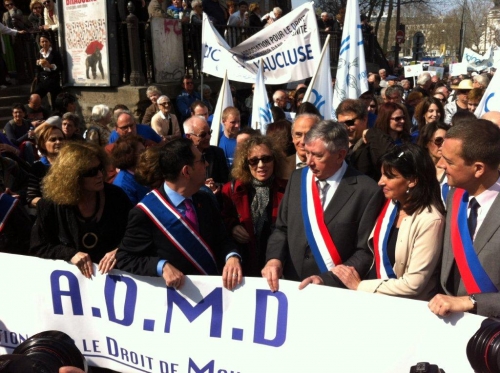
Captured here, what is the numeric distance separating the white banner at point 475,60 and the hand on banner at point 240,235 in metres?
17.2

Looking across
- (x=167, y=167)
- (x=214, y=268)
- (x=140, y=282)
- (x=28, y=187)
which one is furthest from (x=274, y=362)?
(x=28, y=187)

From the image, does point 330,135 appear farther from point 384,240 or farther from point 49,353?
point 49,353

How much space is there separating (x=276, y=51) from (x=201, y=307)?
15.9 feet

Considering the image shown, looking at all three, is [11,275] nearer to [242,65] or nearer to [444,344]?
[444,344]

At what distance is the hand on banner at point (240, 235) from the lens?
3.84 metres

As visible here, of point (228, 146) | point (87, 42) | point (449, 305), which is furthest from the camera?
point (87, 42)

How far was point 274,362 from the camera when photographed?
126 inches

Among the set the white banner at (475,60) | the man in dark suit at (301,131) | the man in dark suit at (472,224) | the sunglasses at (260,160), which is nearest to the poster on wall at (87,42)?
the man in dark suit at (301,131)

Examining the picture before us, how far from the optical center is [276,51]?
7.55 m

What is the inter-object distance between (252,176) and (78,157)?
1124 millimetres

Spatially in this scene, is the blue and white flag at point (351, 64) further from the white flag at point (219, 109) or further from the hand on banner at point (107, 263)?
the hand on banner at point (107, 263)

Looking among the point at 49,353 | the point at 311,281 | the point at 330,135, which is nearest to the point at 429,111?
the point at 330,135

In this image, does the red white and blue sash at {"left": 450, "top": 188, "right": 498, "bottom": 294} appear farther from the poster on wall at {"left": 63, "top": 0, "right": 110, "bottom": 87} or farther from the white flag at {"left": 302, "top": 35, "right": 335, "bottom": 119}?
the poster on wall at {"left": 63, "top": 0, "right": 110, "bottom": 87}

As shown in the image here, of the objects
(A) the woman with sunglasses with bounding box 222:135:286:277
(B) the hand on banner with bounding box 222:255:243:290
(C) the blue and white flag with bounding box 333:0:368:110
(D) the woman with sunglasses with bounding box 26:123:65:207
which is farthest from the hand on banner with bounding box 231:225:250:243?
(C) the blue and white flag with bounding box 333:0:368:110
